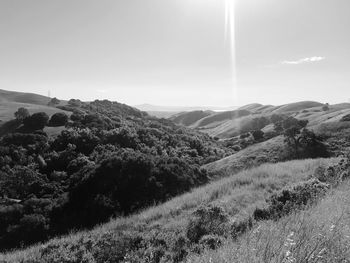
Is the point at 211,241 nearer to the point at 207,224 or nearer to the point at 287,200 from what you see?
the point at 207,224

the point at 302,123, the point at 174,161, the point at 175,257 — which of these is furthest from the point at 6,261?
the point at 302,123

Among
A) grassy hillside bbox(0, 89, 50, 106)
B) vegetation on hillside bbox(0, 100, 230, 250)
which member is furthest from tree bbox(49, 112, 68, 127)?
grassy hillside bbox(0, 89, 50, 106)

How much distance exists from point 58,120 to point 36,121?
11.6ft

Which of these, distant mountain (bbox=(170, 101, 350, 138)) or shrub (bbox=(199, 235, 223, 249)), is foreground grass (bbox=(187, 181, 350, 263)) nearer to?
shrub (bbox=(199, 235, 223, 249))

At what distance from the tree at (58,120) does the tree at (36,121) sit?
116 cm

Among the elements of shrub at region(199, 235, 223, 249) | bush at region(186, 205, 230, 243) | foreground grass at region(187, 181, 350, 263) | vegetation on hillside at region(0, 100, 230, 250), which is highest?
foreground grass at region(187, 181, 350, 263)

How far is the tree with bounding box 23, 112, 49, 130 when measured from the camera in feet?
Result: 166

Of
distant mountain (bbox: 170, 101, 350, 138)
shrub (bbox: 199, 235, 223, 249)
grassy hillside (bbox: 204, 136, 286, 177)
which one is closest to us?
shrub (bbox: 199, 235, 223, 249)

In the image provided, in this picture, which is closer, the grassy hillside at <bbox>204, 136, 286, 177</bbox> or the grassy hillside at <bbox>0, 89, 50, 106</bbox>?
the grassy hillside at <bbox>204, 136, 286, 177</bbox>

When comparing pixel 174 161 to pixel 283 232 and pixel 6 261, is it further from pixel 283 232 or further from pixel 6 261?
pixel 283 232

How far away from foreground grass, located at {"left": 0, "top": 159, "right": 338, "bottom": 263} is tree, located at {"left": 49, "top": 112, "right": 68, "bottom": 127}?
4317 cm

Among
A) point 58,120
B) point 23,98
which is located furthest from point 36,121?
point 23,98

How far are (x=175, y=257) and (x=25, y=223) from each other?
54.6 ft

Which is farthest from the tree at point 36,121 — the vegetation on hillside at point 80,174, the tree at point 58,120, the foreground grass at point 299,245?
the foreground grass at point 299,245
